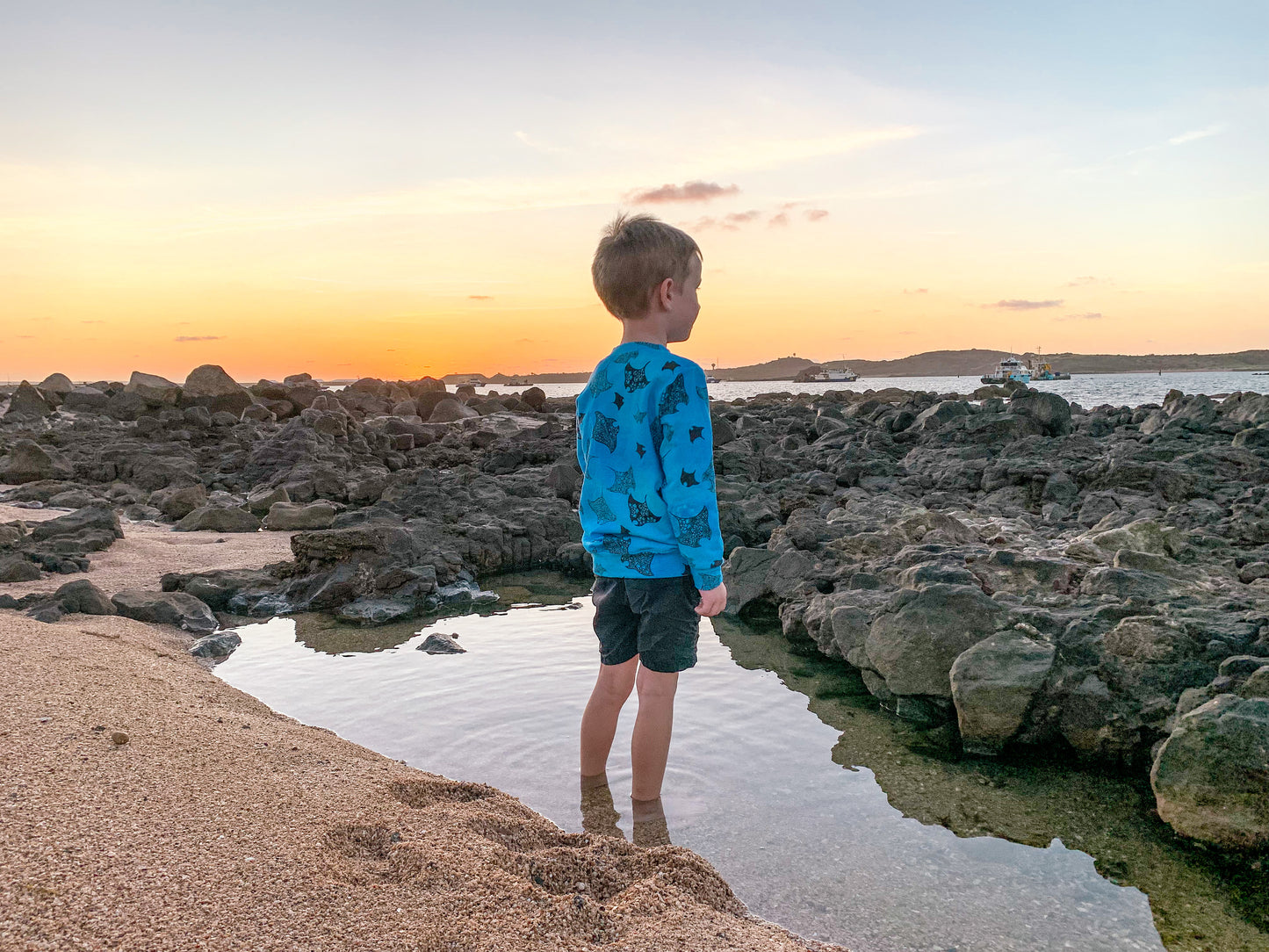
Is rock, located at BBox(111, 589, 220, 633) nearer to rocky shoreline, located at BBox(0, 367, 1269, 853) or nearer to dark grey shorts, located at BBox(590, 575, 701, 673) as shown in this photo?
rocky shoreline, located at BBox(0, 367, 1269, 853)

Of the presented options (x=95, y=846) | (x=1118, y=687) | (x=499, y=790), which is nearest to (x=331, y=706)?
(x=499, y=790)

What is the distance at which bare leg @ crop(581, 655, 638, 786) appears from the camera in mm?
3355

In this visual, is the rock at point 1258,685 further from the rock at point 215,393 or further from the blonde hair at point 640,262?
the rock at point 215,393

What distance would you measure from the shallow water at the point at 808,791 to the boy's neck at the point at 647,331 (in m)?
1.84

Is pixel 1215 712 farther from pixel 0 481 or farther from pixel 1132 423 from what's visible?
pixel 0 481

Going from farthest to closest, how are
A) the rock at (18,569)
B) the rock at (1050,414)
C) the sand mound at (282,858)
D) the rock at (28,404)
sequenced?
the rock at (28,404) < the rock at (1050,414) < the rock at (18,569) < the sand mound at (282,858)

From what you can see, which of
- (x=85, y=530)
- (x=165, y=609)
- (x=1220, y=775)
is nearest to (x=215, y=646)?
(x=165, y=609)

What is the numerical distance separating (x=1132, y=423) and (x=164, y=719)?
1595cm

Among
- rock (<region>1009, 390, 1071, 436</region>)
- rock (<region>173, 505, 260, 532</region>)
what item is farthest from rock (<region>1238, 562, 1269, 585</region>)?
rock (<region>173, 505, 260, 532</region>)

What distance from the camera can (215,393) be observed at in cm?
2344

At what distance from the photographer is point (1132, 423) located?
15336mm

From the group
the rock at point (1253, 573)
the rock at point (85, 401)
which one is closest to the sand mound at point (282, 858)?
the rock at point (1253, 573)

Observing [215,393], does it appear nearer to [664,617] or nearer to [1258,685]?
[664,617]

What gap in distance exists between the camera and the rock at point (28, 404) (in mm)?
24516
